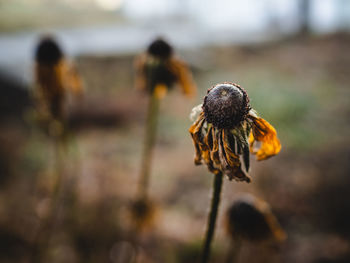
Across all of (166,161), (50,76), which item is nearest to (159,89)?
(50,76)

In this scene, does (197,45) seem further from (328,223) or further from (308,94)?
(328,223)

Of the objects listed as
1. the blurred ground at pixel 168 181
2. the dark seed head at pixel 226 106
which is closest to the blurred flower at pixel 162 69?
the dark seed head at pixel 226 106

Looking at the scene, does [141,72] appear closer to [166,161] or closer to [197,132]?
[197,132]

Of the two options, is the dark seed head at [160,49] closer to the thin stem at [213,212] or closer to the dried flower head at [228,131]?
the dried flower head at [228,131]

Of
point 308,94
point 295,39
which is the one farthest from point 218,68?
point 295,39

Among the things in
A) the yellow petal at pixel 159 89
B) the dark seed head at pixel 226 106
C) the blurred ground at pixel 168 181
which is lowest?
the blurred ground at pixel 168 181

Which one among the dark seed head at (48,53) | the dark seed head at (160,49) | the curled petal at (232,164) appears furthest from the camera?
the dark seed head at (48,53)

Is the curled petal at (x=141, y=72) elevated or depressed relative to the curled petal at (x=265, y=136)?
elevated
